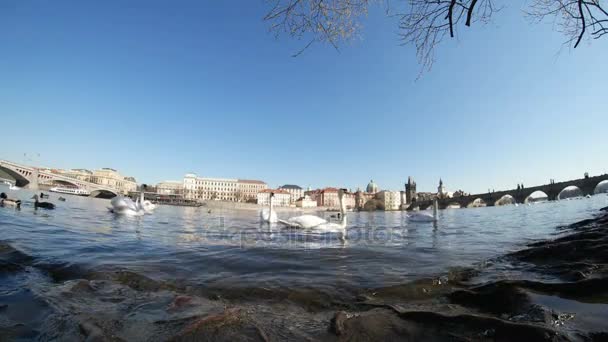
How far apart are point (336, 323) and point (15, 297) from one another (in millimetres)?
2806

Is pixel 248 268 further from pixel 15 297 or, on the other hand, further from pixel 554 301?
pixel 554 301

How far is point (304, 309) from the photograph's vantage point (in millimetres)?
2557

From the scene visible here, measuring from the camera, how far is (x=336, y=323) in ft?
6.40

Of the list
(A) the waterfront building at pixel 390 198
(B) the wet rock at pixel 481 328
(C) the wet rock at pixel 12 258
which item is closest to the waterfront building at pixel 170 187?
(A) the waterfront building at pixel 390 198

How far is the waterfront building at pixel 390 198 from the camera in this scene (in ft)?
520

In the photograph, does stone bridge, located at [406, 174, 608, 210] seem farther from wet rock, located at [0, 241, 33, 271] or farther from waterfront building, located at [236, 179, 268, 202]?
wet rock, located at [0, 241, 33, 271]

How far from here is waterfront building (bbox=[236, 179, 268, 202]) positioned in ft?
512

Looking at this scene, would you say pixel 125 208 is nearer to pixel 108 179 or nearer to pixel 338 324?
pixel 338 324

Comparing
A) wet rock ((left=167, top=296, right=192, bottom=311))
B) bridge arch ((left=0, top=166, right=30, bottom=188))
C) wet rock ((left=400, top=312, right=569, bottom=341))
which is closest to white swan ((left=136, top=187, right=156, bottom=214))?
wet rock ((left=167, top=296, right=192, bottom=311))

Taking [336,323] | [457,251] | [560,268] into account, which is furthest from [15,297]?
[457,251]

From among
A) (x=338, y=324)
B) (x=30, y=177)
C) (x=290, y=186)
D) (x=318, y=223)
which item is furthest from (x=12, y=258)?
(x=290, y=186)

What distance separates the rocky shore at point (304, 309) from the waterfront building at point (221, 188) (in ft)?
486

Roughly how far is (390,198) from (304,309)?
172127 mm

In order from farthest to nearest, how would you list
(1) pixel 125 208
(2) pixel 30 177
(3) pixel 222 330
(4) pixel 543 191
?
(4) pixel 543 191 < (2) pixel 30 177 < (1) pixel 125 208 < (3) pixel 222 330
